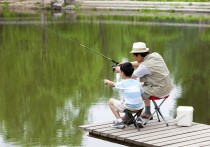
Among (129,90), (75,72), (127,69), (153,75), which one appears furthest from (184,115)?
(75,72)

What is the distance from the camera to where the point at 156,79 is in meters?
9.15

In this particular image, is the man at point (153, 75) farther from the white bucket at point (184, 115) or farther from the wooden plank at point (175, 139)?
the wooden plank at point (175, 139)

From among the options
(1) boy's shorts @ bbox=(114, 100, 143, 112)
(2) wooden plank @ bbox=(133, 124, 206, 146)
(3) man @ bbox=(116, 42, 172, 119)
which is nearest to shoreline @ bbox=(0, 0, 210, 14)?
(3) man @ bbox=(116, 42, 172, 119)

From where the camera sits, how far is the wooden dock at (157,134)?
27.5 feet

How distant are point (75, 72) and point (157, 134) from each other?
7.17 meters

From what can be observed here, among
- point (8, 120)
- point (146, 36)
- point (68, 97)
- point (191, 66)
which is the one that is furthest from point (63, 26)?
point (8, 120)

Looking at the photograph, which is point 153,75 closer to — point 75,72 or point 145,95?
point 145,95

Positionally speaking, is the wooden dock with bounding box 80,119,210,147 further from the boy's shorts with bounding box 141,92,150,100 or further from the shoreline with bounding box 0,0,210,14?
the shoreline with bounding box 0,0,210,14

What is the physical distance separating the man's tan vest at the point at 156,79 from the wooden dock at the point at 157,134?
52cm

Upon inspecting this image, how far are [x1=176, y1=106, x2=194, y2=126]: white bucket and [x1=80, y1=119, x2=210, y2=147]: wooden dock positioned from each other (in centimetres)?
8

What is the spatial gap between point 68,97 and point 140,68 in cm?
349

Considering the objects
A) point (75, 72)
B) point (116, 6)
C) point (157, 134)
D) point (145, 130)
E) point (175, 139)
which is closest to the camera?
point (175, 139)

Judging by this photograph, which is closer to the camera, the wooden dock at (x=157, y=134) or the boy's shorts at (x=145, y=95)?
the wooden dock at (x=157, y=134)

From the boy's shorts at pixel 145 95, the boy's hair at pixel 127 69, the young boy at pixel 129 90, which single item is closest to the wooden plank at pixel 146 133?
the young boy at pixel 129 90
